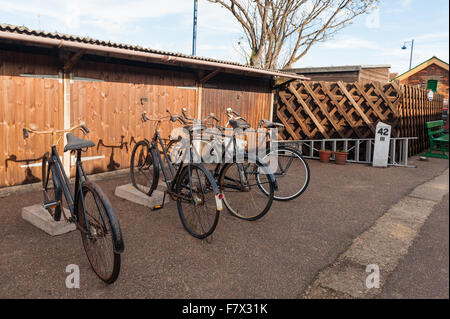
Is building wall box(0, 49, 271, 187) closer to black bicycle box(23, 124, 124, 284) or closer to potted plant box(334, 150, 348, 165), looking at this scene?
black bicycle box(23, 124, 124, 284)

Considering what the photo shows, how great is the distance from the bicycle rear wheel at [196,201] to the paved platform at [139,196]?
2.91 ft

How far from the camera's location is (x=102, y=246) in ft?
10.2

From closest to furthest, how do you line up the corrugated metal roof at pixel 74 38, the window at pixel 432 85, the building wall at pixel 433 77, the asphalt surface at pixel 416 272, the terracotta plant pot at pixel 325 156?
the asphalt surface at pixel 416 272, the corrugated metal roof at pixel 74 38, the terracotta plant pot at pixel 325 156, the building wall at pixel 433 77, the window at pixel 432 85

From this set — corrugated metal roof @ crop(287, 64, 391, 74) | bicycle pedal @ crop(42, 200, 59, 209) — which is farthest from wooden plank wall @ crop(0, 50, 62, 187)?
corrugated metal roof @ crop(287, 64, 391, 74)

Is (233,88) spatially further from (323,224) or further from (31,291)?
(31,291)

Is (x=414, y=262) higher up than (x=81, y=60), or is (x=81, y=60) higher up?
(x=81, y=60)

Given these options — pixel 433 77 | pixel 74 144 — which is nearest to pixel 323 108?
pixel 74 144

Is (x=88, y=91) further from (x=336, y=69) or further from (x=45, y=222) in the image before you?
(x=336, y=69)

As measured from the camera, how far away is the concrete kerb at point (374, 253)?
9.64 ft

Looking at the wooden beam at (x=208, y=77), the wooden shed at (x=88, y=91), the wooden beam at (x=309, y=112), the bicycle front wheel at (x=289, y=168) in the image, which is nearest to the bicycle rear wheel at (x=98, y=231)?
the wooden shed at (x=88, y=91)

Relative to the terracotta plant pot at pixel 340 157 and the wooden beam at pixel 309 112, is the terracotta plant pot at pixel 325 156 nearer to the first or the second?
the terracotta plant pot at pixel 340 157

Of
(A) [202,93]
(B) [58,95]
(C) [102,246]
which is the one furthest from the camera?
(A) [202,93]

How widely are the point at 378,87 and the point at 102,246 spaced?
30.8ft
